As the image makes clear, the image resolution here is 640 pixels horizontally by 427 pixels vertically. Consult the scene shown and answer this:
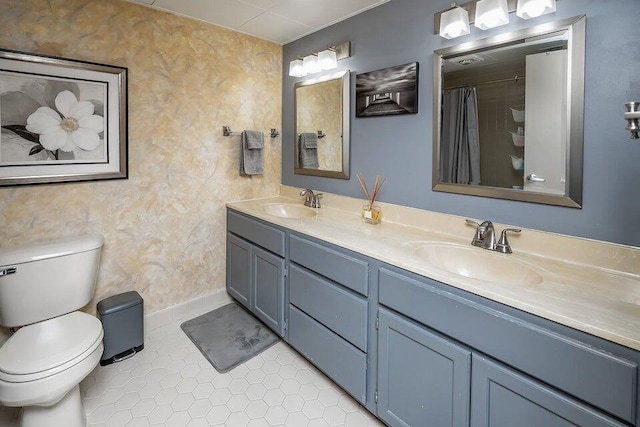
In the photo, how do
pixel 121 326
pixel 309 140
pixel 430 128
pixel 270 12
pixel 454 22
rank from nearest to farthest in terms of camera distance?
pixel 454 22 < pixel 430 128 < pixel 121 326 < pixel 270 12 < pixel 309 140

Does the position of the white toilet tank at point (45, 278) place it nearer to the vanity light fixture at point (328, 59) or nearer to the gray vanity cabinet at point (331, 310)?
the gray vanity cabinet at point (331, 310)

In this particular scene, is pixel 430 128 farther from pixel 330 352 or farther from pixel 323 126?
pixel 330 352

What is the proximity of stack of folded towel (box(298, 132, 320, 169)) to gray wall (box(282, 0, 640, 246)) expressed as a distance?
0.41 feet

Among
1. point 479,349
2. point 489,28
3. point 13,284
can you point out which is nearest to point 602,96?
point 489,28

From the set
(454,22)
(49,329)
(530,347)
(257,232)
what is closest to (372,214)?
A: (257,232)

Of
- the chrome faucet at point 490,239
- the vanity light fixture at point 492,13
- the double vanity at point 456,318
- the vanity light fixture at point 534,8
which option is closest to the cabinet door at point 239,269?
the double vanity at point 456,318

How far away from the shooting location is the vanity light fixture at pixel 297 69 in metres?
2.63

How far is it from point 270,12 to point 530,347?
2.37 meters

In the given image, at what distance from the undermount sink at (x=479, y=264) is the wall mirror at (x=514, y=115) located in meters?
0.31

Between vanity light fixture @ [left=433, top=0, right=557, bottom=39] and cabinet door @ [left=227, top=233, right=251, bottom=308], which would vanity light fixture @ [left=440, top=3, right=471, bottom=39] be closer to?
vanity light fixture @ [left=433, top=0, right=557, bottom=39]

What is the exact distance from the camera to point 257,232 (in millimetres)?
2375

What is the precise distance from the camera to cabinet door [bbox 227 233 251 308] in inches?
99.7

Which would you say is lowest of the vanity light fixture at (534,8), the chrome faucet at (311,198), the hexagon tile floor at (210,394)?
the hexagon tile floor at (210,394)

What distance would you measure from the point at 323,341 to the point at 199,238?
52.9 inches
